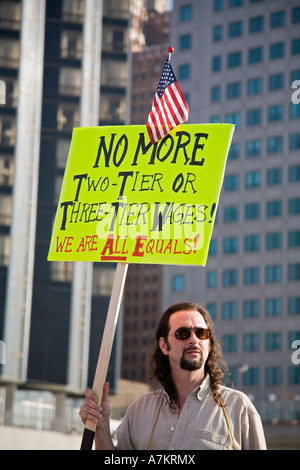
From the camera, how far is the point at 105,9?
166ft

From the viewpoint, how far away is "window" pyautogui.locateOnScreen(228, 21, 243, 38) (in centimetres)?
9044

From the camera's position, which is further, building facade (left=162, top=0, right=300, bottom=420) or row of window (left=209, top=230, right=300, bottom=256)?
row of window (left=209, top=230, right=300, bottom=256)

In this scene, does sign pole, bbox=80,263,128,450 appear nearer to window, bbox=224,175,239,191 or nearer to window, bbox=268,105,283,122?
window, bbox=224,175,239,191

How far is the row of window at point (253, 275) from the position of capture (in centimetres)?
8334

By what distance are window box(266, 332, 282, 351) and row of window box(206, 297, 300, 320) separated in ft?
6.13

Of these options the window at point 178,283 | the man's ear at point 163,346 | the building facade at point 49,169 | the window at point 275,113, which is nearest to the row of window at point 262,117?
the window at point 275,113

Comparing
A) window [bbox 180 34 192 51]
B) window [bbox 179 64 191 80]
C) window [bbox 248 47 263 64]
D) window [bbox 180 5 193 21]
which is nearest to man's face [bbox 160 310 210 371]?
window [bbox 248 47 263 64]

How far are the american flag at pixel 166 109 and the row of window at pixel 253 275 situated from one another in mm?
76775

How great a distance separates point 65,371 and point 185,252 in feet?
135

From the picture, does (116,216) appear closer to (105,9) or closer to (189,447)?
(189,447)

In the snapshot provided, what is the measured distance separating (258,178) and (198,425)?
8182 centimetres

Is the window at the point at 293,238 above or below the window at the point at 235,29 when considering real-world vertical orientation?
below

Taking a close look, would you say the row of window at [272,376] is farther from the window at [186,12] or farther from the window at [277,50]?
the window at [186,12]

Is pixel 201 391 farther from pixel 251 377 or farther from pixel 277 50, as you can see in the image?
pixel 277 50
